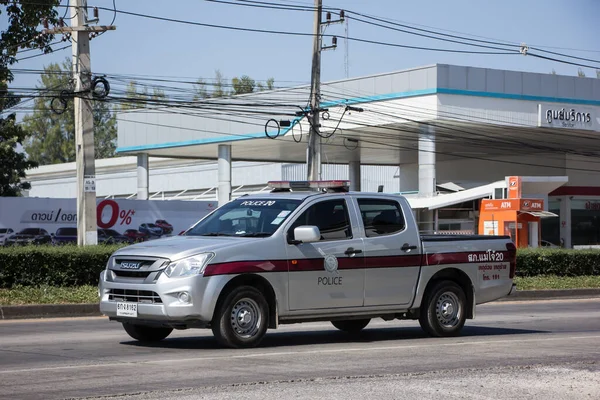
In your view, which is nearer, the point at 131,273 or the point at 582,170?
the point at 131,273

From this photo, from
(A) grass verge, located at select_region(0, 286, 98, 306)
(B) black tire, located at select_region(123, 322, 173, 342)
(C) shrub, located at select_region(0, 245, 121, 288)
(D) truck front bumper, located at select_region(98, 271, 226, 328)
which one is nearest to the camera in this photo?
(D) truck front bumper, located at select_region(98, 271, 226, 328)

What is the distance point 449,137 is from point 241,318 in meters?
39.4

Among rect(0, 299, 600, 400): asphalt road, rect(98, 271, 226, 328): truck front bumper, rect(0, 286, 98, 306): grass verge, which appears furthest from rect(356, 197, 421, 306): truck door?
rect(0, 286, 98, 306): grass verge

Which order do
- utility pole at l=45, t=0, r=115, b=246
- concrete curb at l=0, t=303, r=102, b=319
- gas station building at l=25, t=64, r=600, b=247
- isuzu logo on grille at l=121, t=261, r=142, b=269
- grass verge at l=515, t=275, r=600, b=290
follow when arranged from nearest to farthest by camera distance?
isuzu logo on grille at l=121, t=261, r=142, b=269 → concrete curb at l=0, t=303, r=102, b=319 → utility pole at l=45, t=0, r=115, b=246 → grass verge at l=515, t=275, r=600, b=290 → gas station building at l=25, t=64, r=600, b=247

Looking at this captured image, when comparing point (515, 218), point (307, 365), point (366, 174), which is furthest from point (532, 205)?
point (366, 174)

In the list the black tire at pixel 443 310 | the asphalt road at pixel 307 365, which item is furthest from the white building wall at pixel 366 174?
the black tire at pixel 443 310

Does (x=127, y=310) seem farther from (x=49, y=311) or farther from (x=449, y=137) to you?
(x=449, y=137)

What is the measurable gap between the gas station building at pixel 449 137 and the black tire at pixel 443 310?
2178cm

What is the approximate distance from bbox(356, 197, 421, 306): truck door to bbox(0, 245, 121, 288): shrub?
30.5 feet

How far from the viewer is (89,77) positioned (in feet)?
81.0

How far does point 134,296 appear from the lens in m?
11.1

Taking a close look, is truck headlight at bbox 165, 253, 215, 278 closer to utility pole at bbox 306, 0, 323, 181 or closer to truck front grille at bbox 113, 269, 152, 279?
truck front grille at bbox 113, 269, 152, 279

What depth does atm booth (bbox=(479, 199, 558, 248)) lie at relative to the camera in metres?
37.9

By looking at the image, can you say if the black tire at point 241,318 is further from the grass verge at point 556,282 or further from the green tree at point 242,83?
the green tree at point 242,83
